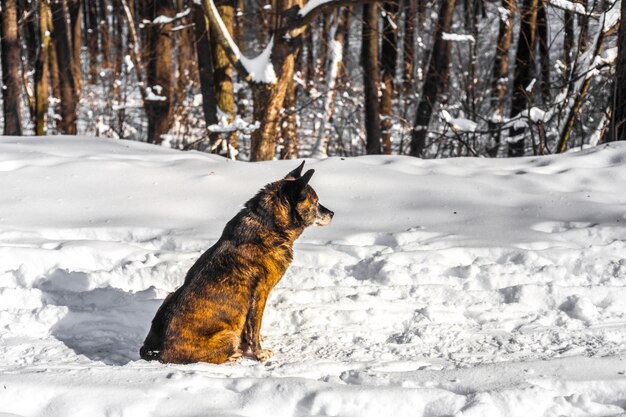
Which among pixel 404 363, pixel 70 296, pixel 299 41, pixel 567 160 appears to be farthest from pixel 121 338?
pixel 299 41

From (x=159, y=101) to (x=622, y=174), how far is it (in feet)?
42.1

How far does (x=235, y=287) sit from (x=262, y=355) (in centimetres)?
50

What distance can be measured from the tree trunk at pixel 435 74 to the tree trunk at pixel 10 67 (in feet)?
30.9

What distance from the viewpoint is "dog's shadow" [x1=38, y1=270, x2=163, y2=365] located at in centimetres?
515

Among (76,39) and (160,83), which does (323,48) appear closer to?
(160,83)

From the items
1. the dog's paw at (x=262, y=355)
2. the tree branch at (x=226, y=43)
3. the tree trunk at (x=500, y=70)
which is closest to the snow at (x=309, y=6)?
the tree branch at (x=226, y=43)

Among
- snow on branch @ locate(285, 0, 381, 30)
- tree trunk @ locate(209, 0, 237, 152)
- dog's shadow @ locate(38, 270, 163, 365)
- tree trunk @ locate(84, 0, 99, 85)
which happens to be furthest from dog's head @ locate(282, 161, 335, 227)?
tree trunk @ locate(84, 0, 99, 85)

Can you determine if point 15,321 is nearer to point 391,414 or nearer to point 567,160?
point 391,414

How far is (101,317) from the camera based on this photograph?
5598mm

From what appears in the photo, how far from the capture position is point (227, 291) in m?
4.84

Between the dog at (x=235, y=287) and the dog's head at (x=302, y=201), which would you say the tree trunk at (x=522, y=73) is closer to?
the dog's head at (x=302, y=201)

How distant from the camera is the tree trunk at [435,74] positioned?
16375mm

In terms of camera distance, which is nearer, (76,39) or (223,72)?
(223,72)

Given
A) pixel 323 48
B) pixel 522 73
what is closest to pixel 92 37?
pixel 323 48
